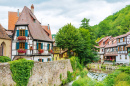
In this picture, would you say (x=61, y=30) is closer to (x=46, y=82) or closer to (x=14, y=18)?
(x=14, y=18)

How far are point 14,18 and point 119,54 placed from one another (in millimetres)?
33365

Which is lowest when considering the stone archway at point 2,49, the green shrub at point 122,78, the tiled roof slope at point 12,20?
the green shrub at point 122,78

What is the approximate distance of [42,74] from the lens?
16.0 m

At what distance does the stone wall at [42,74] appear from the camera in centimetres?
1157

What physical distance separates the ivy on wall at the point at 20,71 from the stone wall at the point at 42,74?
14.4 inches

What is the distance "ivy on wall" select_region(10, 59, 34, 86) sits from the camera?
40.2 ft

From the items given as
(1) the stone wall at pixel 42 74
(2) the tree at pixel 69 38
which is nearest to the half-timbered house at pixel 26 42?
(1) the stone wall at pixel 42 74

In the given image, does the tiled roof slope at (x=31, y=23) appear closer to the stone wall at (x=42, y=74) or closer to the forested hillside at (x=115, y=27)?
the stone wall at (x=42, y=74)

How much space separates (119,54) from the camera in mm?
46281

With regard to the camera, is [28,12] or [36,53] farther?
[28,12]

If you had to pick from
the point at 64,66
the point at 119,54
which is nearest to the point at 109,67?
the point at 119,54

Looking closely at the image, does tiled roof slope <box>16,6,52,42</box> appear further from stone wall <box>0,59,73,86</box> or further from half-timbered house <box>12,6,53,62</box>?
stone wall <box>0,59,73,86</box>

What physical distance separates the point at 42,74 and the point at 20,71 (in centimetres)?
377

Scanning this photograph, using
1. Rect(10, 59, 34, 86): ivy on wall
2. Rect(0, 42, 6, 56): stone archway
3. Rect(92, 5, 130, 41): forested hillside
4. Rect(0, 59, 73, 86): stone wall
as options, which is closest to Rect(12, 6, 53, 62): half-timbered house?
Rect(0, 42, 6, 56): stone archway
